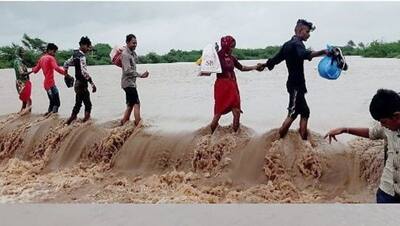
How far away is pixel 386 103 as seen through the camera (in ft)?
8.23

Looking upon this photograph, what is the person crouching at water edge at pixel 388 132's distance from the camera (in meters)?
2.51

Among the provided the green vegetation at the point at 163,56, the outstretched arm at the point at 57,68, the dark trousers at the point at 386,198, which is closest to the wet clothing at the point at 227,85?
the outstretched arm at the point at 57,68

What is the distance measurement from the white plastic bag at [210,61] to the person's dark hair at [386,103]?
3295 millimetres

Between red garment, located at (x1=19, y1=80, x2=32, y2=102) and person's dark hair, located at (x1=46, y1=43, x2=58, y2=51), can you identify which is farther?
red garment, located at (x1=19, y1=80, x2=32, y2=102)

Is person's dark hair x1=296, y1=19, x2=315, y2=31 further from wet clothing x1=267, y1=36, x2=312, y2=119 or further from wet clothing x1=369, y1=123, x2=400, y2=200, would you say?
wet clothing x1=369, y1=123, x2=400, y2=200

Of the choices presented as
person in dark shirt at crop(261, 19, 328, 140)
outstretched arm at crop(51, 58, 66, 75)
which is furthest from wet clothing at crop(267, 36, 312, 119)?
outstretched arm at crop(51, 58, 66, 75)

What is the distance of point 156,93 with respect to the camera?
12773 mm

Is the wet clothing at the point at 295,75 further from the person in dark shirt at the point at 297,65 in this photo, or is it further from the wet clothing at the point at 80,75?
the wet clothing at the point at 80,75

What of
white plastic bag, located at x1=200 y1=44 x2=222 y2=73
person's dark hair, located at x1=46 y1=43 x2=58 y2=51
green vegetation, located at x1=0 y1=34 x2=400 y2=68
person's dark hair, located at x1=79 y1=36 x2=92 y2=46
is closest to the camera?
white plastic bag, located at x1=200 y1=44 x2=222 y2=73

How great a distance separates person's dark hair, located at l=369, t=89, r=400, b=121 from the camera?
8.22 feet

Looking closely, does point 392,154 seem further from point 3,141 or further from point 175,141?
point 3,141

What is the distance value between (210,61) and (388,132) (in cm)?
319

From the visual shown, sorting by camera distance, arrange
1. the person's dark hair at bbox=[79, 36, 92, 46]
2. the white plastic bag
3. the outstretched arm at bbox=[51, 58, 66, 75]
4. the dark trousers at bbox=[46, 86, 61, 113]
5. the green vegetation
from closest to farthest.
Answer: the white plastic bag
the person's dark hair at bbox=[79, 36, 92, 46]
the outstretched arm at bbox=[51, 58, 66, 75]
the dark trousers at bbox=[46, 86, 61, 113]
the green vegetation

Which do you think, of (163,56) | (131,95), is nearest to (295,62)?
(131,95)
